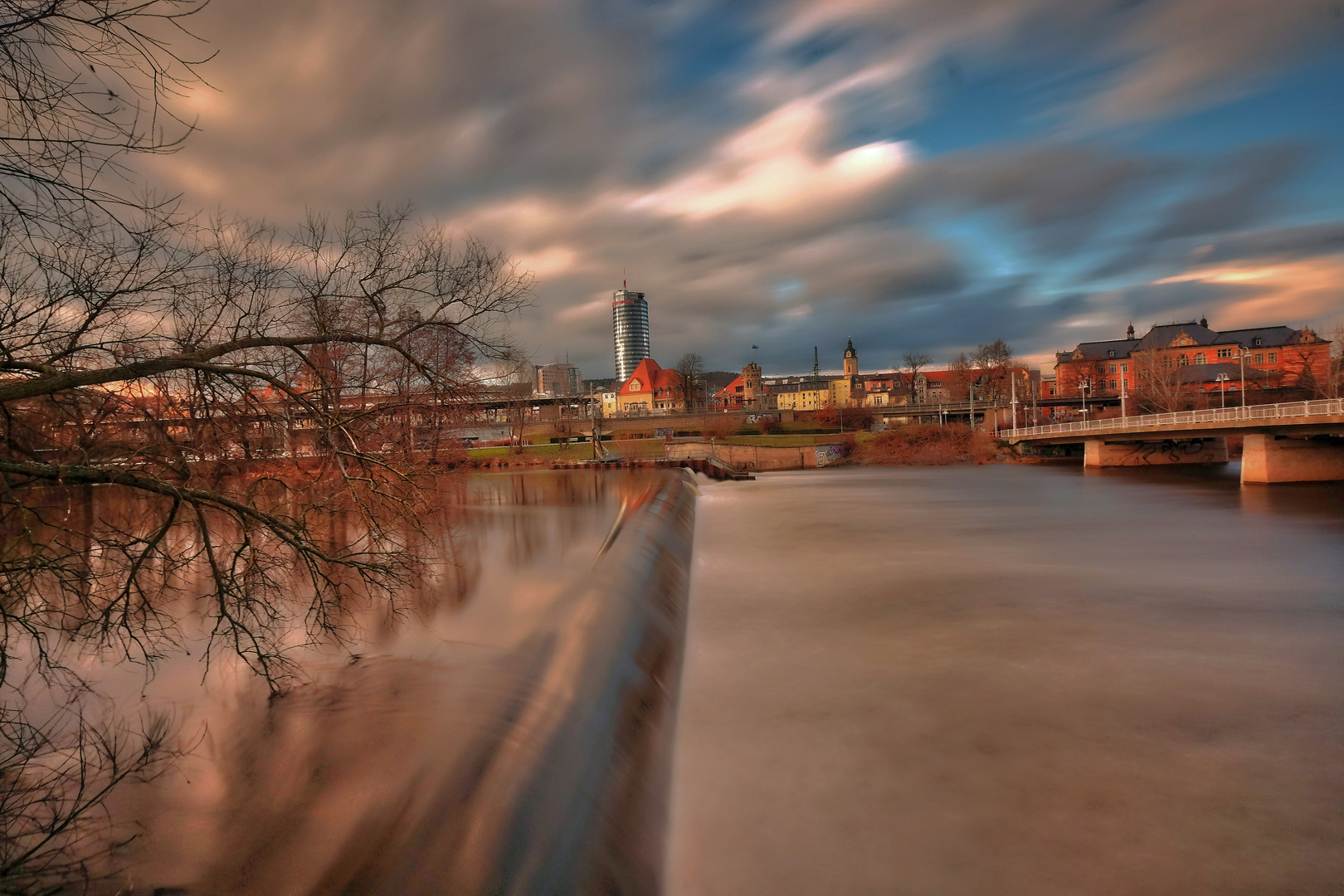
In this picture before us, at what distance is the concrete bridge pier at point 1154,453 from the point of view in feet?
141

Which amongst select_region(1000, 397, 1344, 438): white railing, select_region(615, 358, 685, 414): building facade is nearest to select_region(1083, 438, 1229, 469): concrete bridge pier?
select_region(1000, 397, 1344, 438): white railing

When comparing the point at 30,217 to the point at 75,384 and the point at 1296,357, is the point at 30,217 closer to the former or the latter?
the point at 75,384

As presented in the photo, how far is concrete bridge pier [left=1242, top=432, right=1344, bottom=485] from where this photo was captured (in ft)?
93.4

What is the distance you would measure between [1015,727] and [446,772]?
4759 mm

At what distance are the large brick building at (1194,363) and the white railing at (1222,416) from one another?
19.6m

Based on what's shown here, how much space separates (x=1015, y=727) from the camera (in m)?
6.23

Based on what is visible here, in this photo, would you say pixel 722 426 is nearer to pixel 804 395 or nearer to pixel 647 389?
pixel 647 389

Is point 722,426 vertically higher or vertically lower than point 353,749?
higher

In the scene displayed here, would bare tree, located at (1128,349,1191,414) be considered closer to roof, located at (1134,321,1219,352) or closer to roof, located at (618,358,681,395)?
roof, located at (1134,321,1219,352)

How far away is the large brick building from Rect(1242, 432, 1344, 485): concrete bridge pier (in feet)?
95.9

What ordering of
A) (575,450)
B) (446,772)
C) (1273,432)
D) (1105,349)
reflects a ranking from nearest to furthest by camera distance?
(446,772)
(1273,432)
(575,450)
(1105,349)

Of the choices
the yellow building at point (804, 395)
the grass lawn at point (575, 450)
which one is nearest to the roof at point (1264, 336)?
the yellow building at point (804, 395)

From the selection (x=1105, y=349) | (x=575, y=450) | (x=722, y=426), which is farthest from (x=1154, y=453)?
(x=1105, y=349)

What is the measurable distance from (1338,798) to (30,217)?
28.0 ft
